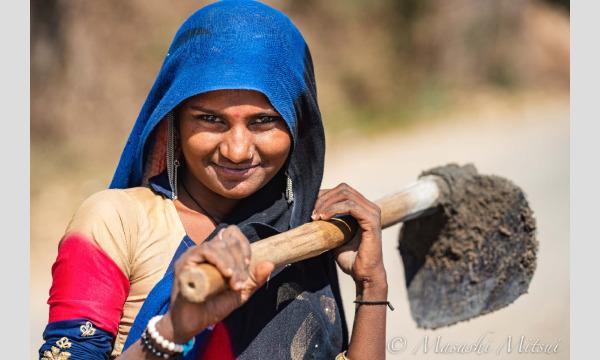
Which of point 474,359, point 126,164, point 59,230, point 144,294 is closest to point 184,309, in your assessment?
point 144,294

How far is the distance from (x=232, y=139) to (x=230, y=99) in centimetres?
11

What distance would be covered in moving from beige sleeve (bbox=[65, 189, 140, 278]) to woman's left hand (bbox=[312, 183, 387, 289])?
1.95 feet

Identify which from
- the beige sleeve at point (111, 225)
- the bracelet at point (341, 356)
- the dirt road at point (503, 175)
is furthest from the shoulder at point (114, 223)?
the dirt road at point (503, 175)

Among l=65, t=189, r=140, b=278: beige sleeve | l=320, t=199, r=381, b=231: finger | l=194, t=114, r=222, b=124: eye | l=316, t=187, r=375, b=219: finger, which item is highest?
l=194, t=114, r=222, b=124: eye

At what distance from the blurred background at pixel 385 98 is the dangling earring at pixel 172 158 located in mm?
2577

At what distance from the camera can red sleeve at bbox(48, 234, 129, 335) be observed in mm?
2191

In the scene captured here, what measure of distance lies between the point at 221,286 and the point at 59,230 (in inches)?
201

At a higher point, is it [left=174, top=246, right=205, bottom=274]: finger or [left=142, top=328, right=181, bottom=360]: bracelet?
[left=174, top=246, right=205, bottom=274]: finger

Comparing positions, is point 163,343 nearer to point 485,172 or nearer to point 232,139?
point 232,139

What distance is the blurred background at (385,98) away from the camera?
6.46m

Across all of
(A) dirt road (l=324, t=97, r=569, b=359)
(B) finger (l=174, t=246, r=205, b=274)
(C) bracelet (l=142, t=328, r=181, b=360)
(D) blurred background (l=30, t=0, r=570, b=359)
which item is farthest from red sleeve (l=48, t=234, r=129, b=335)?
(D) blurred background (l=30, t=0, r=570, b=359)

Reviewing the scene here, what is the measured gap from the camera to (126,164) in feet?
8.52

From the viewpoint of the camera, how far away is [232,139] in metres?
2.34

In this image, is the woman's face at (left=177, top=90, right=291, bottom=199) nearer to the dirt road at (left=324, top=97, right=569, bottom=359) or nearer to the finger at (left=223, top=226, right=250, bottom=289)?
the finger at (left=223, top=226, right=250, bottom=289)
